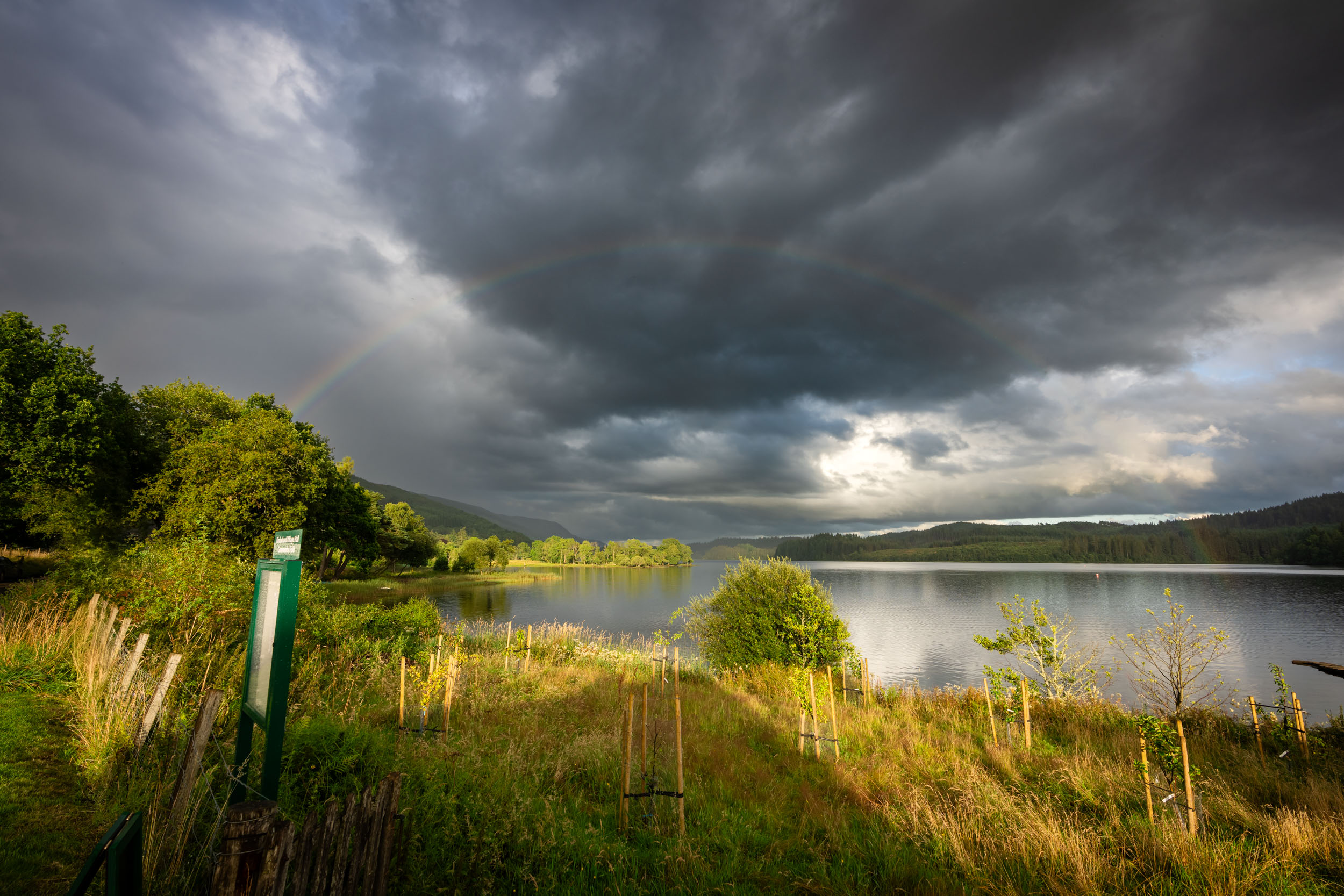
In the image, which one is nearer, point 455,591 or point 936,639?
point 936,639

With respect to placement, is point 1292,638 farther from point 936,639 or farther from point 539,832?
point 539,832

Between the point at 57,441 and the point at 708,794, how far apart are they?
30.6m

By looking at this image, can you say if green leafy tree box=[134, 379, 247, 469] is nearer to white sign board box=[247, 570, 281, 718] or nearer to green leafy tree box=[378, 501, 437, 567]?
green leafy tree box=[378, 501, 437, 567]

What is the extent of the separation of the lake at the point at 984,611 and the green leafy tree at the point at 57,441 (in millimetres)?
19983

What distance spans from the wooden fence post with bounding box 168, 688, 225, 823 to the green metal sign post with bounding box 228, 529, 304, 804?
23cm

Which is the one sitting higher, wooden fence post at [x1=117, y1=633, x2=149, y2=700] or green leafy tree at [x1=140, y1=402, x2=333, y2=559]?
green leafy tree at [x1=140, y1=402, x2=333, y2=559]

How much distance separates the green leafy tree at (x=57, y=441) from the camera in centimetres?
2202

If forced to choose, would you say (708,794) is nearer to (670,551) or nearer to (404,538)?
(404,538)

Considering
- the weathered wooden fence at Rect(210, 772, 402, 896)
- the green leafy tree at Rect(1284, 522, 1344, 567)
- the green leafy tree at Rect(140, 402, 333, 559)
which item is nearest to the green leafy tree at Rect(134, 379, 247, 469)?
the green leafy tree at Rect(140, 402, 333, 559)

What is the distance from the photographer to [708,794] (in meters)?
8.08

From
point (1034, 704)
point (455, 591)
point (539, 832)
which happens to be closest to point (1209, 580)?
point (1034, 704)

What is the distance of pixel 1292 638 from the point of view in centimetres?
3675

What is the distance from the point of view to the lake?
28.0 meters

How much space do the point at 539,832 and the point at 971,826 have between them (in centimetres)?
530
